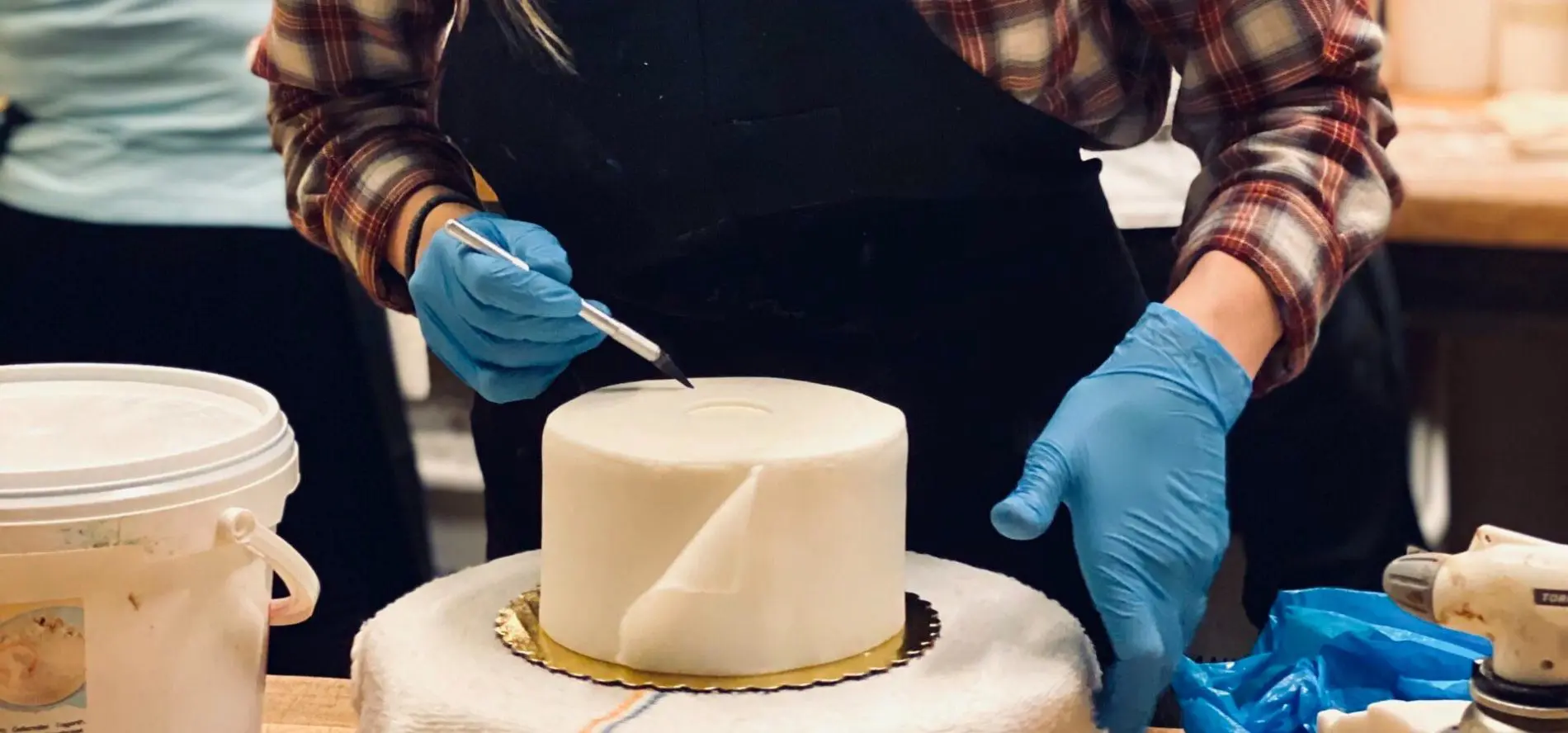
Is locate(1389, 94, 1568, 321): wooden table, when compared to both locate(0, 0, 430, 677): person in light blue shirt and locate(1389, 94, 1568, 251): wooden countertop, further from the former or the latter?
locate(0, 0, 430, 677): person in light blue shirt

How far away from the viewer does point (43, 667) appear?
70cm

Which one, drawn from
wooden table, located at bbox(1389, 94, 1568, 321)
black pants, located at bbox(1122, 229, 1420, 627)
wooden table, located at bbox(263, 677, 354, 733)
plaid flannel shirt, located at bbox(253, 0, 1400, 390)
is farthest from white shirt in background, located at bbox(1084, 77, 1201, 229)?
wooden table, located at bbox(263, 677, 354, 733)

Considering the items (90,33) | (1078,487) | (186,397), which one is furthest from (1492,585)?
(90,33)

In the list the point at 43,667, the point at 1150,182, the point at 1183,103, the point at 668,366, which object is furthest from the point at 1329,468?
the point at 43,667

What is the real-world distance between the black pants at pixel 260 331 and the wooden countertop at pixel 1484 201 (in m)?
1.14

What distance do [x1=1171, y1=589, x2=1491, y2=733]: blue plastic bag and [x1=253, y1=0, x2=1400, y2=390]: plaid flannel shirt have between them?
15cm

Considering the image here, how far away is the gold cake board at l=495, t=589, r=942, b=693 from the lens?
704 millimetres

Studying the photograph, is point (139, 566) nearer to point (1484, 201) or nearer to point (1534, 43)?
point (1484, 201)

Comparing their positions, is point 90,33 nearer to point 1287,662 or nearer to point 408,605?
point 408,605

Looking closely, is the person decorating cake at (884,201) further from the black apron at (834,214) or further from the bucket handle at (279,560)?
the bucket handle at (279,560)

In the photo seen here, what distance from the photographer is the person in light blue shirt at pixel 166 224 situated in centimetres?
165

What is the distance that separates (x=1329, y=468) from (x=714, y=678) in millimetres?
985

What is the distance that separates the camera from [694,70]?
0.94 meters

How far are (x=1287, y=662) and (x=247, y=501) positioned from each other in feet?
1.67
